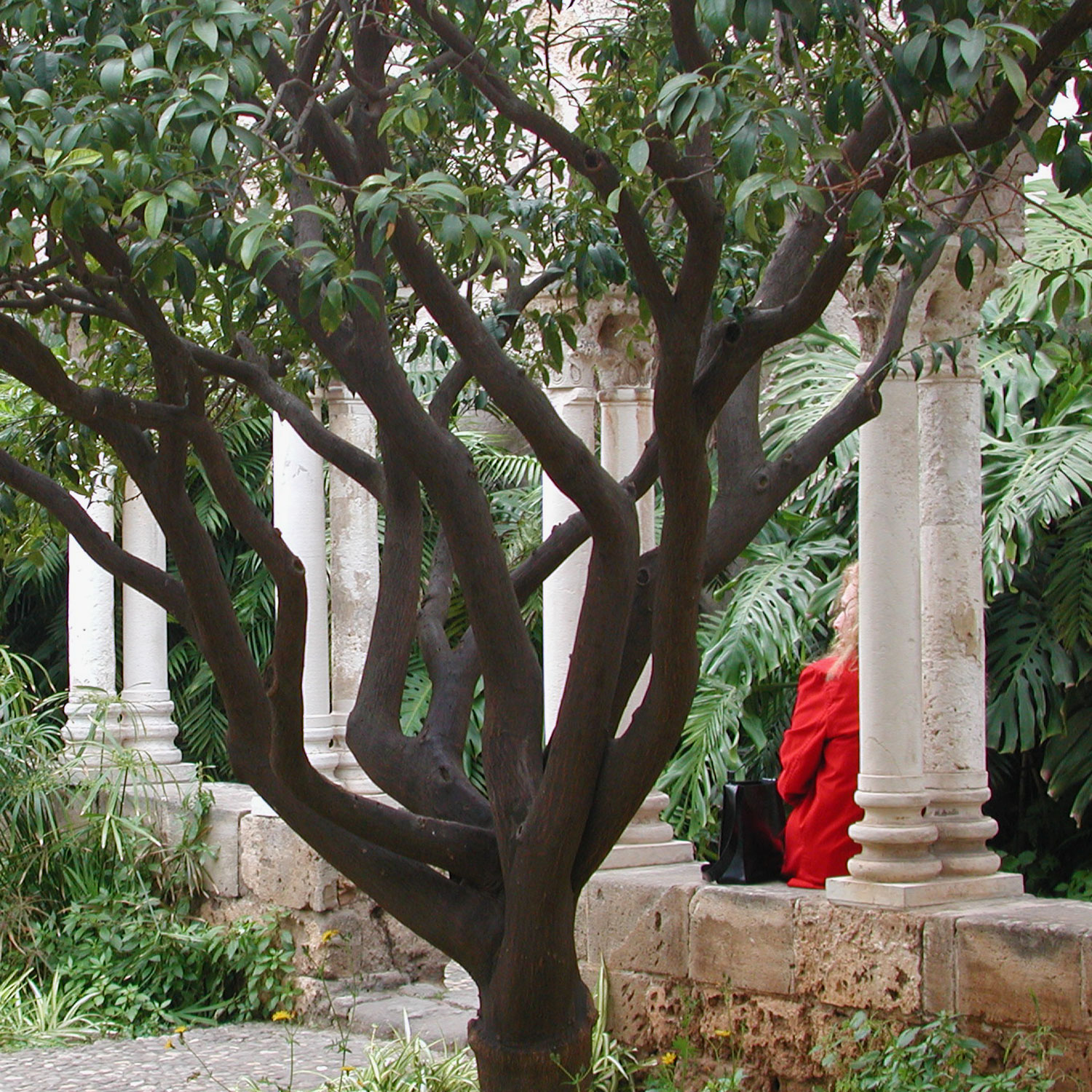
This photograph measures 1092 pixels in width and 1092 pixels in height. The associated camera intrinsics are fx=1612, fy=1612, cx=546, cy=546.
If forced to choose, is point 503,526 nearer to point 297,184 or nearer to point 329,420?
point 329,420

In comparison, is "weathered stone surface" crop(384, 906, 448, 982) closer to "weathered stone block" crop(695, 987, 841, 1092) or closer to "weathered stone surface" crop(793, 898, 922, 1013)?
"weathered stone block" crop(695, 987, 841, 1092)

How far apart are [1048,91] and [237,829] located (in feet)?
18.1

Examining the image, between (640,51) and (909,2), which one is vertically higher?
(640,51)

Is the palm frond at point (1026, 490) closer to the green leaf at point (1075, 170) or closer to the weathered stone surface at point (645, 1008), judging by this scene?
the weathered stone surface at point (645, 1008)

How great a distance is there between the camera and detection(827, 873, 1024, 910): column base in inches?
190

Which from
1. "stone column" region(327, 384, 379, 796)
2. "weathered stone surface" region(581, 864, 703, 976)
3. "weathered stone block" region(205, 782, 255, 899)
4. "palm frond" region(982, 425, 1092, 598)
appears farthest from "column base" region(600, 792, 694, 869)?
"weathered stone block" region(205, 782, 255, 899)

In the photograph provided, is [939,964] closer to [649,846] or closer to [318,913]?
[649,846]

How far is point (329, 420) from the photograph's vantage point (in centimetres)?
807

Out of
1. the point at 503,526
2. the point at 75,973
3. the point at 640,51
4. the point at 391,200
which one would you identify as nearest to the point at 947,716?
the point at 640,51

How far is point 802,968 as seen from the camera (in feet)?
16.3

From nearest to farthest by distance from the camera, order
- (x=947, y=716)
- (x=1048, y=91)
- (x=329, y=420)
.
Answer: (x=1048, y=91) < (x=947, y=716) < (x=329, y=420)

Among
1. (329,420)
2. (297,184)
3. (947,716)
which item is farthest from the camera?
(329,420)

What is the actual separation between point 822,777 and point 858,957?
0.71 metres

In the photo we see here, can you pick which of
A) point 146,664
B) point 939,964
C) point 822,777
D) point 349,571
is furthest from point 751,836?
point 146,664
